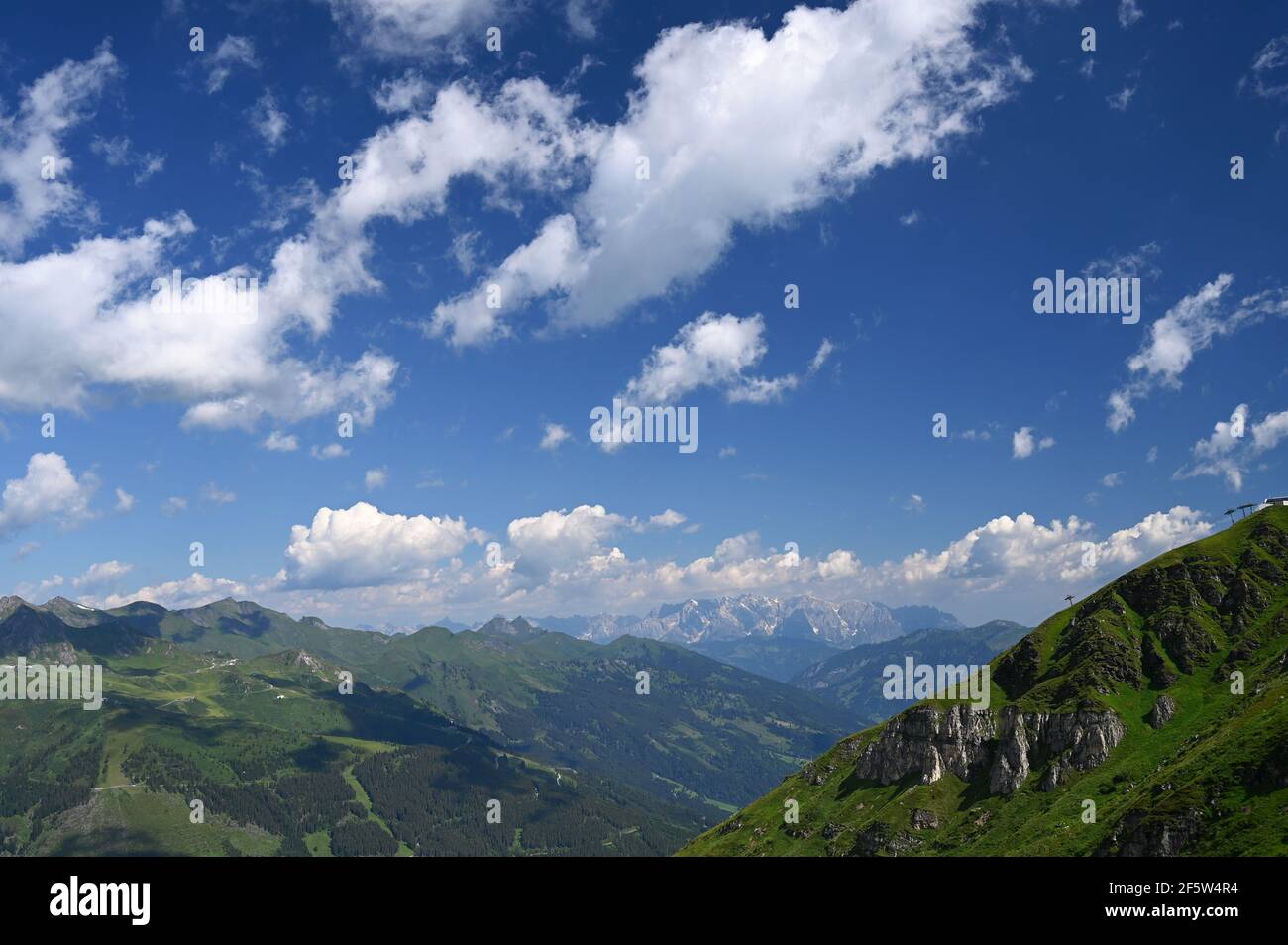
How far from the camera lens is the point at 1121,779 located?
184 metres
